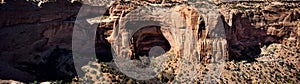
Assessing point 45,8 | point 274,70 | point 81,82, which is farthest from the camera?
point 274,70

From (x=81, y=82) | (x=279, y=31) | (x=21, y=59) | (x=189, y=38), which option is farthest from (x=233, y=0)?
(x=21, y=59)

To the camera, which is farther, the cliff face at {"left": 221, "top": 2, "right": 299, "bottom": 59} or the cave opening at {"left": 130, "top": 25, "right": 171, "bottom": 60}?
the cliff face at {"left": 221, "top": 2, "right": 299, "bottom": 59}

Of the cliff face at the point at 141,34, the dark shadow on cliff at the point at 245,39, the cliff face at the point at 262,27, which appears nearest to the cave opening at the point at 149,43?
the cliff face at the point at 141,34

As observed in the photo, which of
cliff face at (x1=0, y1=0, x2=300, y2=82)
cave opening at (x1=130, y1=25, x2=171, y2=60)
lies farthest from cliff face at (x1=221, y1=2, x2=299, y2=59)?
cave opening at (x1=130, y1=25, x2=171, y2=60)

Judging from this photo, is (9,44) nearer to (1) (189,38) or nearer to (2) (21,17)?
(2) (21,17)

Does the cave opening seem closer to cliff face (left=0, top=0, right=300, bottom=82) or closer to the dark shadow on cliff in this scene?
cliff face (left=0, top=0, right=300, bottom=82)

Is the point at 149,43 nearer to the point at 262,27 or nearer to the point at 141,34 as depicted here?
the point at 141,34

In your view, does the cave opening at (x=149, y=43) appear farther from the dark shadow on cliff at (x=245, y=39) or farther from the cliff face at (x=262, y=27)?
the cliff face at (x=262, y=27)

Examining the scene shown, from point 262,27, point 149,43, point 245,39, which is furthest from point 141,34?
point 262,27
